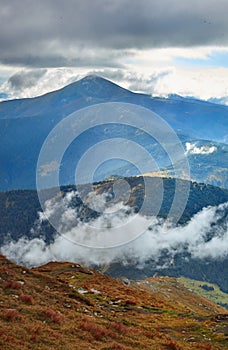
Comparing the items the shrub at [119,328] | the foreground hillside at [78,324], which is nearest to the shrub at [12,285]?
the foreground hillside at [78,324]

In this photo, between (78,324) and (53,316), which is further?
(78,324)

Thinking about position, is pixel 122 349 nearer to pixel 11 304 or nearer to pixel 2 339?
pixel 2 339

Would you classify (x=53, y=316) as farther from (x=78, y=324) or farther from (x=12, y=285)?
(x=12, y=285)

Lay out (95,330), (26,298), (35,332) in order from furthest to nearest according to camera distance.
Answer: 1. (26,298)
2. (95,330)
3. (35,332)

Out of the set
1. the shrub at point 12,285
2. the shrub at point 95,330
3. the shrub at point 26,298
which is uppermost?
the shrub at point 12,285

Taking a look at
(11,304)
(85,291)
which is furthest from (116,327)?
(85,291)

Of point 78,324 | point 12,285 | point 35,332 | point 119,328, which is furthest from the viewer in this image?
point 12,285

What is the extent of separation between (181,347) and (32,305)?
49.8ft

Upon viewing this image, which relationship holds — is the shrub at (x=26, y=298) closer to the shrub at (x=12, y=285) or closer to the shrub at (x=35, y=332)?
the shrub at (x=12, y=285)

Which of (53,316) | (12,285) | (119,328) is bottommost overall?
(119,328)

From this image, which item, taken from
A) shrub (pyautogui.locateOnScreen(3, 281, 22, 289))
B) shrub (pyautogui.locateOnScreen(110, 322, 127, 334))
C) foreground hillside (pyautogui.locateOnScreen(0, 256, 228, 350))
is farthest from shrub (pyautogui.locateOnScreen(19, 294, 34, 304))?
shrub (pyautogui.locateOnScreen(110, 322, 127, 334))

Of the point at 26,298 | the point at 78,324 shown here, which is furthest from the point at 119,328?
the point at 26,298

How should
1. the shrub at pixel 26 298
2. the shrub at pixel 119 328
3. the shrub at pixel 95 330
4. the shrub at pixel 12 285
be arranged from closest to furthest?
the shrub at pixel 95 330, the shrub at pixel 119 328, the shrub at pixel 26 298, the shrub at pixel 12 285

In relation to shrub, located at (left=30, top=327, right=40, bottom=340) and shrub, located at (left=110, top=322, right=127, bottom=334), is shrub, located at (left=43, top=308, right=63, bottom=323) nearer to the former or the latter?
shrub, located at (left=30, top=327, right=40, bottom=340)
